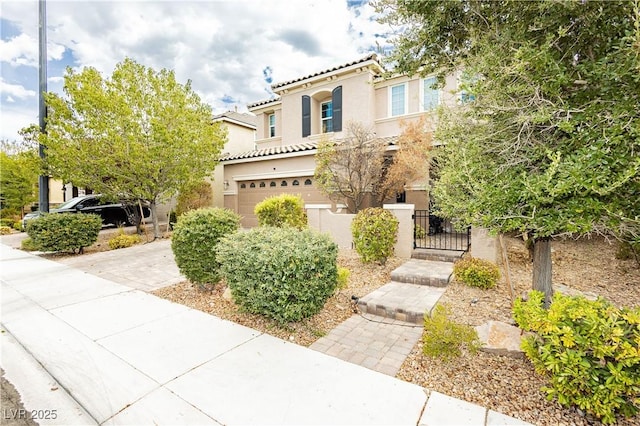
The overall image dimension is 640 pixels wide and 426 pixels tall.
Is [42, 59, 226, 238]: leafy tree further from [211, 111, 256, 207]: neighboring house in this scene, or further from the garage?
[211, 111, 256, 207]: neighboring house

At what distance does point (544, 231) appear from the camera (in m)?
2.98

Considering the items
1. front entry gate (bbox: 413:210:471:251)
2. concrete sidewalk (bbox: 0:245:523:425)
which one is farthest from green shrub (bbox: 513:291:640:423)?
front entry gate (bbox: 413:210:471:251)

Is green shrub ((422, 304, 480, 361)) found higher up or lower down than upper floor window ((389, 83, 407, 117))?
lower down

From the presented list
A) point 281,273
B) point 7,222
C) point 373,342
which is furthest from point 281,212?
point 7,222

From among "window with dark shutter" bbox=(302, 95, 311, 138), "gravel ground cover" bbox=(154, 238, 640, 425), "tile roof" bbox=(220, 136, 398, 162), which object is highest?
"window with dark shutter" bbox=(302, 95, 311, 138)

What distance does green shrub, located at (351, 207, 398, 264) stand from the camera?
7.21m

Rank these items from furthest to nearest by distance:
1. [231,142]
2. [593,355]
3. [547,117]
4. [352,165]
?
[231,142] < [352,165] < [547,117] < [593,355]

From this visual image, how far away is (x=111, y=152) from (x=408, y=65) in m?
12.0

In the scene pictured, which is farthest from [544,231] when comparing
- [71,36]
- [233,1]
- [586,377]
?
[71,36]

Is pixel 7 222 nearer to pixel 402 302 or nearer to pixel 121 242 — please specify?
pixel 121 242

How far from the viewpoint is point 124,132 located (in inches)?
451

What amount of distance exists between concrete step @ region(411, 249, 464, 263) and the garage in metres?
5.37

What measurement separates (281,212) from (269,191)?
5.61 m

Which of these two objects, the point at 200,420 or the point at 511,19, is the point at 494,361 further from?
the point at 511,19
